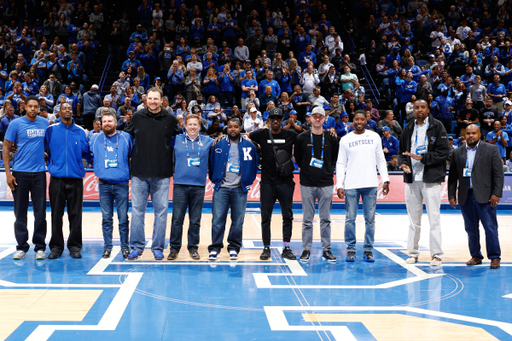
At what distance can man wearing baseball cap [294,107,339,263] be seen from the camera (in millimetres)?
7344

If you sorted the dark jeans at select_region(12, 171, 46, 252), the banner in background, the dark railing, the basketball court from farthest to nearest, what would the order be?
1. the dark railing
2. the banner in background
3. the dark jeans at select_region(12, 171, 46, 252)
4. the basketball court

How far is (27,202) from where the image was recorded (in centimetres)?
737

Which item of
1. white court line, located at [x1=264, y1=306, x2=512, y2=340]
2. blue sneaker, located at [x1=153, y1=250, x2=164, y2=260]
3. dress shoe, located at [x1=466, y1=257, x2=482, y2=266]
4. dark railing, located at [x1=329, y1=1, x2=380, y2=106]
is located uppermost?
dark railing, located at [x1=329, y1=1, x2=380, y2=106]

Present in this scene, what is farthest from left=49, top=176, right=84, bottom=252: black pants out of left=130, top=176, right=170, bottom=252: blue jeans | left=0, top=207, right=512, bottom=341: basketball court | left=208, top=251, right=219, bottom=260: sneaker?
left=208, top=251, right=219, bottom=260: sneaker

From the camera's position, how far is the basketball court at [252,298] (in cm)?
457

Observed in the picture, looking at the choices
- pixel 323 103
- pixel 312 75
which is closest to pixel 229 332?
pixel 323 103

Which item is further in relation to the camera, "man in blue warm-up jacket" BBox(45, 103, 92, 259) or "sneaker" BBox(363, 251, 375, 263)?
"sneaker" BBox(363, 251, 375, 263)

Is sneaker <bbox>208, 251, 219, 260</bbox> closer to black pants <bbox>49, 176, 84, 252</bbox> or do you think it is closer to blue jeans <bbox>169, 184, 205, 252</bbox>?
blue jeans <bbox>169, 184, 205, 252</bbox>

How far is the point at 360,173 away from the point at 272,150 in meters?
1.35

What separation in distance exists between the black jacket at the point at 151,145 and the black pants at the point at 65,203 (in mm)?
982

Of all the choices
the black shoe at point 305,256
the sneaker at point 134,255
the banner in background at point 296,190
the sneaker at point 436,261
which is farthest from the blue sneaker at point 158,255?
the banner in background at point 296,190

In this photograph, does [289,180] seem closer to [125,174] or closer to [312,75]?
[125,174]

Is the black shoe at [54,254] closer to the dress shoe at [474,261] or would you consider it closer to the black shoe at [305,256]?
the black shoe at [305,256]

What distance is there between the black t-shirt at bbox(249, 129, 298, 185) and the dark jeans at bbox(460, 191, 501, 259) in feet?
8.84
